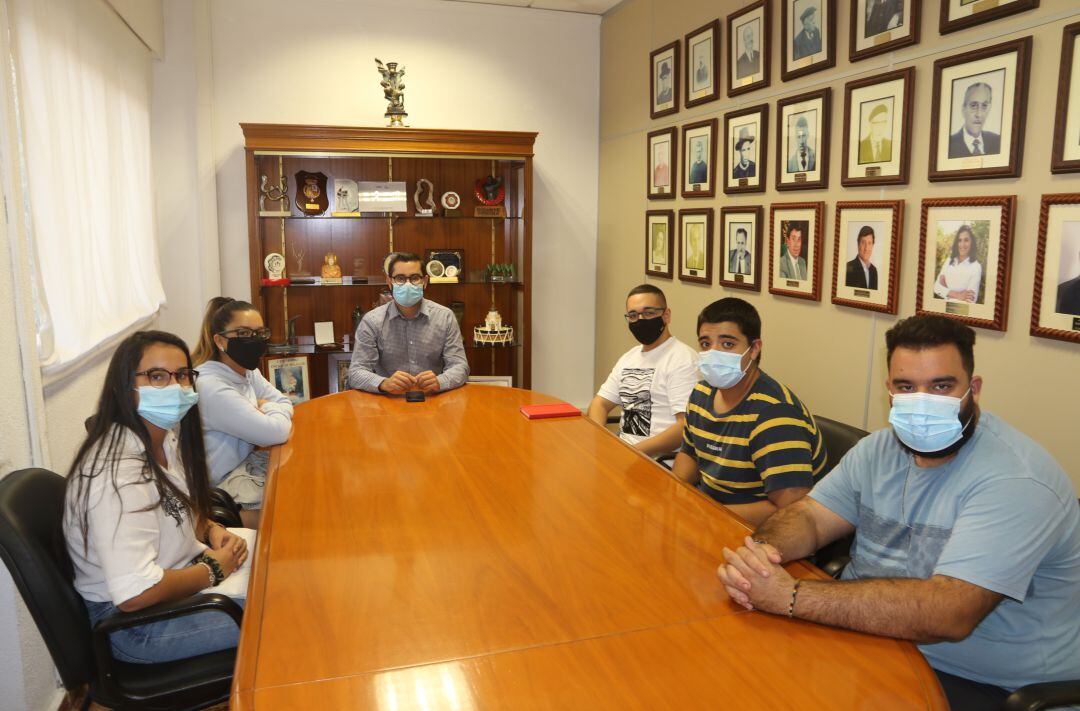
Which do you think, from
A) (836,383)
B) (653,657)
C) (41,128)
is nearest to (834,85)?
(836,383)

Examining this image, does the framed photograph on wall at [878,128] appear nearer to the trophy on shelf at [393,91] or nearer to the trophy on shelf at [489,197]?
the trophy on shelf at [489,197]

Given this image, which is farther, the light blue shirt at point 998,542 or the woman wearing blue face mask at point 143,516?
the woman wearing blue face mask at point 143,516

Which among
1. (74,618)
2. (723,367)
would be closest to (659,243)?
(723,367)

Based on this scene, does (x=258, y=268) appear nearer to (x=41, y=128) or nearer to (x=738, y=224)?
(x=41, y=128)

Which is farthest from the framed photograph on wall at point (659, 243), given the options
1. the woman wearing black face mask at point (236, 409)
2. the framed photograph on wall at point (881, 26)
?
→ the woman wearing black face mask at point (236, 409)

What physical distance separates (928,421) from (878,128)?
72.3 inches

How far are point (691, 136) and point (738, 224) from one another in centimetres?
71

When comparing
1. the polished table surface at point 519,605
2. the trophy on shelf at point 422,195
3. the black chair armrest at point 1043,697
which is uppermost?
the trophy on shelf at point 422,195

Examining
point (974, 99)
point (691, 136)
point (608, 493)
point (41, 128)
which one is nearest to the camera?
point (608, 493)

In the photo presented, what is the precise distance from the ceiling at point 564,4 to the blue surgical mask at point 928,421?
4373 mm

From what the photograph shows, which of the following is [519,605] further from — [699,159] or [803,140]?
[699,159]

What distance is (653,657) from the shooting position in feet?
4.35

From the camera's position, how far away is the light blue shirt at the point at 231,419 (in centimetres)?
264

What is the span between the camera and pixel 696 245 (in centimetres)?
438
